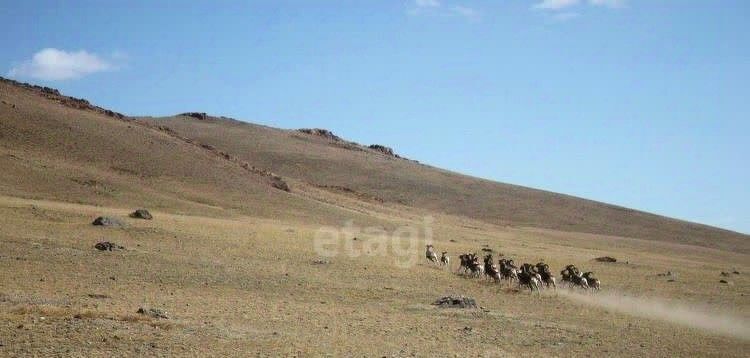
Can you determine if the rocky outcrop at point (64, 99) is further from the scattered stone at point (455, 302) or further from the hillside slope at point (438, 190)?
the scattered stone at point (455, 302)

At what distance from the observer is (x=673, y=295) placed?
1199 inches

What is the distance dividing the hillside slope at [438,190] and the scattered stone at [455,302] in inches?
2382

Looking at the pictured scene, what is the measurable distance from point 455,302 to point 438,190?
242 ft

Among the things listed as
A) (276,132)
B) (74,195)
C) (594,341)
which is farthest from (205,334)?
(276,132)

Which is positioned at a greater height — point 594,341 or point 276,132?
point 276,132

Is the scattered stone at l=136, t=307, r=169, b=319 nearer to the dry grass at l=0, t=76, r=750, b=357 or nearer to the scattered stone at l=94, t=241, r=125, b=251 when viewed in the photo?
the dry grass at l=0, t=76, r=750, b=357

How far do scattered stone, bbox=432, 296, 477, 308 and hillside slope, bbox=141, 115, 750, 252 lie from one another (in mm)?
60511

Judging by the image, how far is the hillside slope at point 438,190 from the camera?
8738 centimetres

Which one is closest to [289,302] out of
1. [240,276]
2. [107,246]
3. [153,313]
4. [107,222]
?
[240,276]

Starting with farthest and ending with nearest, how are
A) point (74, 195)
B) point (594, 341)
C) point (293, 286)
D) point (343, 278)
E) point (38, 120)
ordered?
point (38, 120) < point (74, 195) < point (343, 278) < point (293, 286) < point (594, 341)

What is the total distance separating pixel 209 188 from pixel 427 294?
35219 millimetres

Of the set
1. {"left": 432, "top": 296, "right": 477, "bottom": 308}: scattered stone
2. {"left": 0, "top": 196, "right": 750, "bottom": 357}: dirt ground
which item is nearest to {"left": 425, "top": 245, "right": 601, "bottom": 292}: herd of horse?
{"left": 0, "top": 196, "right": 750, "bottom": 357}: dirt ground

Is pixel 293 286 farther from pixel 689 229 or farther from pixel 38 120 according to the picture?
pixel 689 229

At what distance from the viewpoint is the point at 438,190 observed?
95.9 metres
